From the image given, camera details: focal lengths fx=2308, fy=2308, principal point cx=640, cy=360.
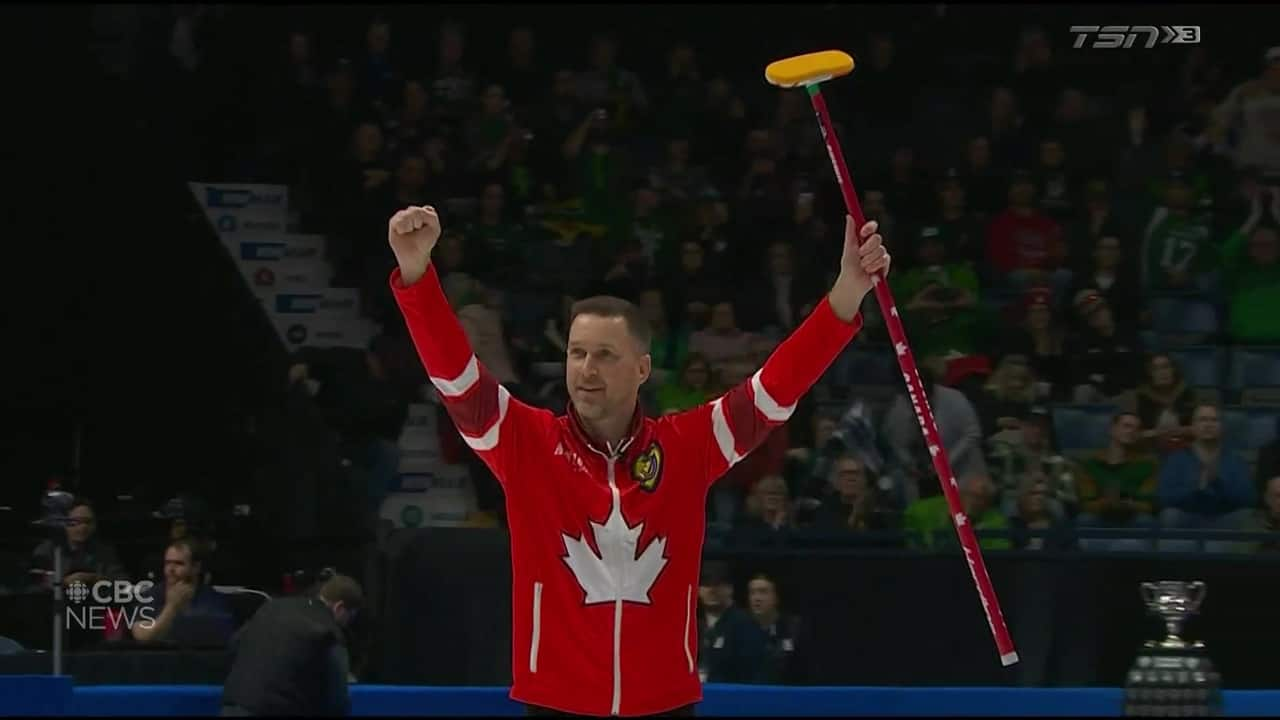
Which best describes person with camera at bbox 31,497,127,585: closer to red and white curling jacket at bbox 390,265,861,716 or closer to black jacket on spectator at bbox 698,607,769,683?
black jacket on spectator at bbox 698,607,769,683

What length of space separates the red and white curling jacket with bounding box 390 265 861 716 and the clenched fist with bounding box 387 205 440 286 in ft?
0.17

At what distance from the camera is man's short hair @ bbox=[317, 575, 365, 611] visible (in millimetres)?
7625

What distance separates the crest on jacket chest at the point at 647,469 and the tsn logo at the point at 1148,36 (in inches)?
300

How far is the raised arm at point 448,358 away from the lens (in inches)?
179

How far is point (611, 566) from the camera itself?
4.66m

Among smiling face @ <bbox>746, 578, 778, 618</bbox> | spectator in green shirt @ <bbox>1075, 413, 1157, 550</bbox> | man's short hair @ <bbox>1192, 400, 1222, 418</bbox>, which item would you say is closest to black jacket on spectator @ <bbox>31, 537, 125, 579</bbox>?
smiling face @ <bbox>746, 578, 778, 618</bbox>

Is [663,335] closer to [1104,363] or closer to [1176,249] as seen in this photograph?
[1104,363]

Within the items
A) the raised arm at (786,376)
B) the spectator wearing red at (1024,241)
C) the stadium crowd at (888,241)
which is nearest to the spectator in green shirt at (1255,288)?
the stadium crowd at (888,241)

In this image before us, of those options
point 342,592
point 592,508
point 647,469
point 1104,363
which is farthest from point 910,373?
point 1104,363

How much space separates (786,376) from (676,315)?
585cm

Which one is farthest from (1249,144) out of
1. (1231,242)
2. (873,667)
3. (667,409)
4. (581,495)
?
(581,495)

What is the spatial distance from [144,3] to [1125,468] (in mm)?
6640

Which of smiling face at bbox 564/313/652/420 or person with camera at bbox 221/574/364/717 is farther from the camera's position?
person with camera at bbox 221/574/364/717

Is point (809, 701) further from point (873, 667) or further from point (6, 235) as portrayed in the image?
point (6, 235)
